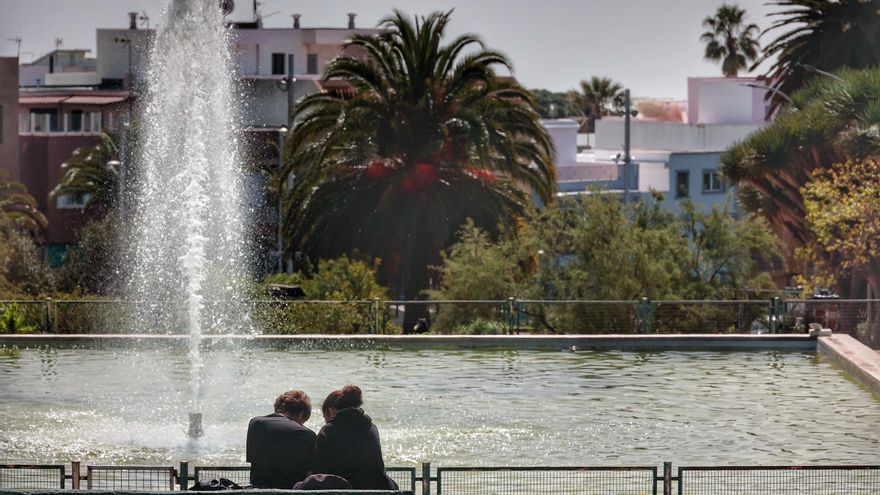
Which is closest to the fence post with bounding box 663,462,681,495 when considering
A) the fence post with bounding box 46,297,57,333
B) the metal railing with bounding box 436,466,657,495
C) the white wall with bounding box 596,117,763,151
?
the metal railing with bounding box 436,466,657,495

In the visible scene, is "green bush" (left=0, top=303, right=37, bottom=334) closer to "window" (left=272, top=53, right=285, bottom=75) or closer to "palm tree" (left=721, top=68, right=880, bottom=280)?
"palm tree" (left=721, top=68, right=880, bottom=280)

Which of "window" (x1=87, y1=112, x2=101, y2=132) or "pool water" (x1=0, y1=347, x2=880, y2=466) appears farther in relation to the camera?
"window" (x1=87, y1=112, x2=101, y2=132)

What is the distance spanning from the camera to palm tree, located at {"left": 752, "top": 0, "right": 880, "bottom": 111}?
199 feet

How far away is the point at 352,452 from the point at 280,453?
58 cm

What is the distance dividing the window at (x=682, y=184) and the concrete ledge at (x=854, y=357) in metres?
51.5

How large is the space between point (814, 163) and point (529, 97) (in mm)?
9601

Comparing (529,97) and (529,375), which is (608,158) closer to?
(529,97)

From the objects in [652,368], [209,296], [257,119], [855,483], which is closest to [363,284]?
[209,296]

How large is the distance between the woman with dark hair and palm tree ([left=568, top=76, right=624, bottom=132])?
11820 cm

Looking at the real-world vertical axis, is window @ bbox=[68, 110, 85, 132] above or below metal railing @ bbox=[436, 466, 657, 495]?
above

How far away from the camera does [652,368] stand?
1227 inches

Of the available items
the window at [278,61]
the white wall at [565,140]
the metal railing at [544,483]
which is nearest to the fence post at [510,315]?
the metal railing at [544,483]

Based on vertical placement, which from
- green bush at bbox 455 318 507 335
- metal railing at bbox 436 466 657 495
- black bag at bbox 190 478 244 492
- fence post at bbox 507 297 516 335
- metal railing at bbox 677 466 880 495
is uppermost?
fence post at bbox 507 297 516 335

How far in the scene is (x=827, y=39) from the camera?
61344 mm
